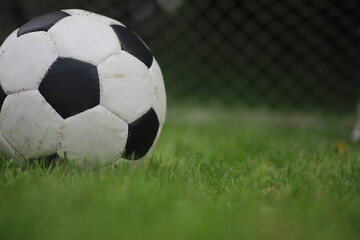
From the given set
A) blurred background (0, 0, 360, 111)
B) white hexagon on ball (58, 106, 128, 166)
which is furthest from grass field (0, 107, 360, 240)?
blurred background (0, 0, 360, 111)

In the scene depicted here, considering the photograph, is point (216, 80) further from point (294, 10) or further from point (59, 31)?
point (59, 31)

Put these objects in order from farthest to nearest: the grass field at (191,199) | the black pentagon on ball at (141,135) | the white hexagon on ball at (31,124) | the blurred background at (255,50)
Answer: the blurred background at (255,50), the black pentagon on ball at (141,135), the white hexagon on ball at (31,124), the grass field at (191,199)

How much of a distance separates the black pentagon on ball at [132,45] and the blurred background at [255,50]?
2991 mm

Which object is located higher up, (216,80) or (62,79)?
(62,79)

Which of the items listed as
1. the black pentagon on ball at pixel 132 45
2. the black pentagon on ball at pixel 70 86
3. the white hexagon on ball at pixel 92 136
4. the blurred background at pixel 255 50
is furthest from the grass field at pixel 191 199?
the blurred background at pixel 255 50

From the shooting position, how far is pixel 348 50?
557 cm

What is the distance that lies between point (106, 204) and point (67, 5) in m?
3.03

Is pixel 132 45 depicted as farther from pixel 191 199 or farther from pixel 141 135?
pixel 191 199

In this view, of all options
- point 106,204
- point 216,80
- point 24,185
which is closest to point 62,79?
point 24,185

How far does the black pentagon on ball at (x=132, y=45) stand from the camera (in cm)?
195

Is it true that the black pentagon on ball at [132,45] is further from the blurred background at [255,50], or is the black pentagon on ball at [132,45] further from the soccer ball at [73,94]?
the blurred background at [255,50]

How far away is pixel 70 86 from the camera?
5.86ft

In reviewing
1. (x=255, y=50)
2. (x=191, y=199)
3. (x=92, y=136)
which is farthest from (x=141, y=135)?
(x=255, y=50)

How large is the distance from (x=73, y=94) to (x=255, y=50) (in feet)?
15.9
